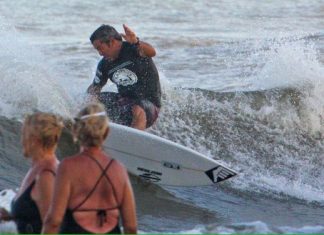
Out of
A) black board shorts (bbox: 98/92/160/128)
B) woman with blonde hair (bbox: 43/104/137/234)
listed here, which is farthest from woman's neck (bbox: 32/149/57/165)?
black board shorts (bbox: 98/92/160/128)

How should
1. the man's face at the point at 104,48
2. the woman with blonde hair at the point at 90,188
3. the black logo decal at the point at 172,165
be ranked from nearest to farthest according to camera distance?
the woman with blonde hair at the point at 90,188
the man's face at the point at 104,48
the black logo decal at the point at 172,165

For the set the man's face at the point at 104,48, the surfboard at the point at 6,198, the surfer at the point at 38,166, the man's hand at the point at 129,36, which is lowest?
the surfboard at the point at 6,198

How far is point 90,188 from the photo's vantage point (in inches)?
177

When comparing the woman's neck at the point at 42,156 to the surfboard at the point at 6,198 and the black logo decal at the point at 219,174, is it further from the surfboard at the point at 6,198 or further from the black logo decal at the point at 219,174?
the black logo decal at the point at 219,174

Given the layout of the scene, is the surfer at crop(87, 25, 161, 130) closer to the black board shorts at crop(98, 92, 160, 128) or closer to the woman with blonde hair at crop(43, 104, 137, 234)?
the black board shorts at crop(98, 92, 160, 128)

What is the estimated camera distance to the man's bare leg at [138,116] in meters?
9.35

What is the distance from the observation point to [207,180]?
927 centimetres

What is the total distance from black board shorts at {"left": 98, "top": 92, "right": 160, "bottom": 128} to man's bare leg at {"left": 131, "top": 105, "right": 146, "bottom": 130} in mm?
46

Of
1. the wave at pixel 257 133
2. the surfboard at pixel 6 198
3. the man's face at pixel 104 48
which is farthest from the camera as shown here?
the wave at pixel 257 133

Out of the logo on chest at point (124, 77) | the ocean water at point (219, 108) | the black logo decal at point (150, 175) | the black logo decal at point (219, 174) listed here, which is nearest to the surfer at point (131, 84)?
the logo on chest at point (124, 77)

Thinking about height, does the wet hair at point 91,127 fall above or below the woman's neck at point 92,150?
above

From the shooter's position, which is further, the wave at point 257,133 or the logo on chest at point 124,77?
the wave at point 257,133

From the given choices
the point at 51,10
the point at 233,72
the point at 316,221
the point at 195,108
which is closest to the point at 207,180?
the point at 316,221

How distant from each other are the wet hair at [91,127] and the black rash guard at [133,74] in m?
4.87
